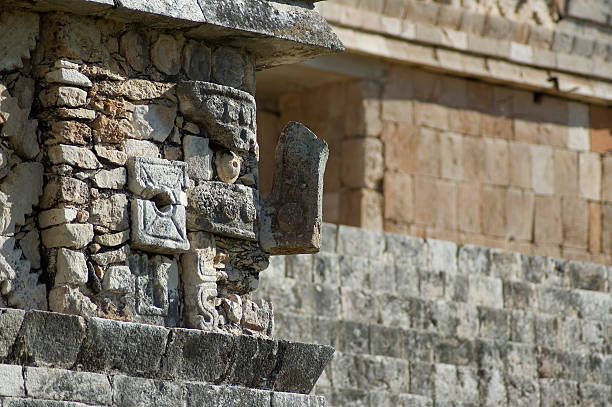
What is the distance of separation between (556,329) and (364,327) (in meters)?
2.17

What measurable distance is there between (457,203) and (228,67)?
32.4 ft

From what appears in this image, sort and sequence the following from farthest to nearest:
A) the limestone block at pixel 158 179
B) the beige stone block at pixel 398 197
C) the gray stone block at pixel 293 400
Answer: the beige stone block at pixel 398 197
the gray stone block at pixel 293 400
the limestone block at pixel 158 179

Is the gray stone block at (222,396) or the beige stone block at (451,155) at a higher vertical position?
the beige stone block at (451,155)

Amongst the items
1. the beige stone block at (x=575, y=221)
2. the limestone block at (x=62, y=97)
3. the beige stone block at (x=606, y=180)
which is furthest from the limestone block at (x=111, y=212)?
the beige stone block at (x=606, y=180)

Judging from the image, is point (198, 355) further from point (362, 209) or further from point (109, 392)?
point (362, 209)

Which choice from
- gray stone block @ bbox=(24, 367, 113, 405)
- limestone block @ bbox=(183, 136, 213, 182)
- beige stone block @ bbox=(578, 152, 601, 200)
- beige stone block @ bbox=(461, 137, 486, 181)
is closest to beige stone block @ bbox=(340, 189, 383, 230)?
beige stone block @ bbox=(461, 137, 486, 181)

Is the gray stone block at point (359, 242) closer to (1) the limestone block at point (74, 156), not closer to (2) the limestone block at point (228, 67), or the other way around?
(2) the limestone block at point (228, 67)

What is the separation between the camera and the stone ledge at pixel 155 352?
6188 millimetres

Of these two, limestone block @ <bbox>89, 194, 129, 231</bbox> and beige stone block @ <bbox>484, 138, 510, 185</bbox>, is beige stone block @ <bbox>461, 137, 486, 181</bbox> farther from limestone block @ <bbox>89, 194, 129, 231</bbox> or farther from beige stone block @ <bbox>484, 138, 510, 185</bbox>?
limestone block @ <bbox>89, 194, 129, 231</bbox>

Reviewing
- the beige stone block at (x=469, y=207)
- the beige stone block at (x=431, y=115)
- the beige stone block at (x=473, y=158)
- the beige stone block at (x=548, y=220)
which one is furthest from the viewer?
the beige stone block at (x=548, y=220)

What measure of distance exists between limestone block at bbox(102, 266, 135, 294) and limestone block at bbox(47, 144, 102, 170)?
429mm

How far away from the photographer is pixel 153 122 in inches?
270

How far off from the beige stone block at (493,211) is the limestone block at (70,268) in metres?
10.8

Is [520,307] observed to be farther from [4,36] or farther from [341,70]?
[4,36]
